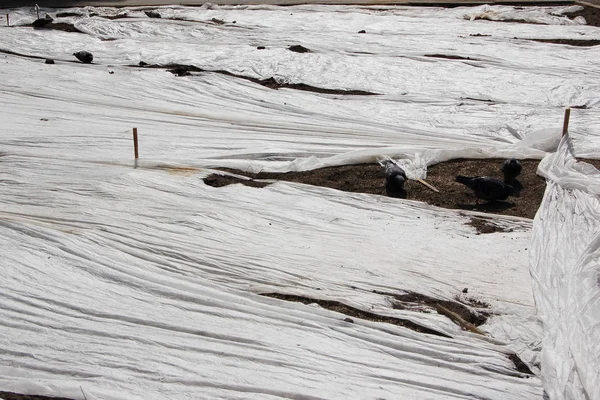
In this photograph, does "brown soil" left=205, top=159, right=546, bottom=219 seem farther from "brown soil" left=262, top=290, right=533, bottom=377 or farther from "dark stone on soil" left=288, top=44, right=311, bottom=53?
"dark stone on soil" left=288, top=44, right=311, bottom=53

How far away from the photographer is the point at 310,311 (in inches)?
159

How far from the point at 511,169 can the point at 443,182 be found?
0.52 metres

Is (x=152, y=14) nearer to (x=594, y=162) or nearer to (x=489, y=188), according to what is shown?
(x=594, y=162)

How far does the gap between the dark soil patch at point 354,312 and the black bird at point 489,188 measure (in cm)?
173

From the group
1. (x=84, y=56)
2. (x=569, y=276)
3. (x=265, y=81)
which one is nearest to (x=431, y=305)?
(x=569, y=276)

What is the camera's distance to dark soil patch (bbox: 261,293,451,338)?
3.97 metres

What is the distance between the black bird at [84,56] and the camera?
951 cm

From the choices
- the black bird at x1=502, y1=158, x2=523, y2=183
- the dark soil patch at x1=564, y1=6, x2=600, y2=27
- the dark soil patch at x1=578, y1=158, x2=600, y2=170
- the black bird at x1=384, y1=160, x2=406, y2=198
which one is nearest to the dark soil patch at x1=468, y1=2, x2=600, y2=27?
the dark soil patch at x1=564, y1=6, x2=600, y2=27

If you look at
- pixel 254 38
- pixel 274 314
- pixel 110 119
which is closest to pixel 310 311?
pixel 274 314

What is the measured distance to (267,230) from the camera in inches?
200

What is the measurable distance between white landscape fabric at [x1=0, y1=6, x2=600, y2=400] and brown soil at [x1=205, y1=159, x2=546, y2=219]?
12 cm

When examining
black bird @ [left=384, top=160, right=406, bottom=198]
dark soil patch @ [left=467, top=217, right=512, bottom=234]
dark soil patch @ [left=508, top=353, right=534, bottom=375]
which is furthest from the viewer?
black bird @ [left=384, top=160, right=406, bottom=198]

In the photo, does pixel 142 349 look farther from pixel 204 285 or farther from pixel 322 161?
pixel 322 161

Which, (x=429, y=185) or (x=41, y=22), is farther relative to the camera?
(x=41, y=22)
